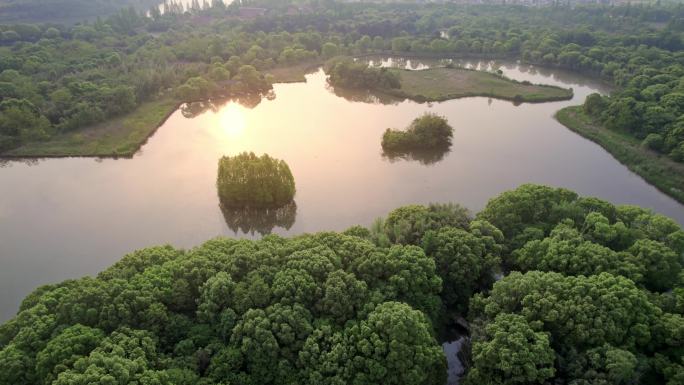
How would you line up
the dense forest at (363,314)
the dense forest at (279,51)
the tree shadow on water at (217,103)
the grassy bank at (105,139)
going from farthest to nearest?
the tree shadow on water at (217,103), the dense forest at (279,51), the grassy bank at (105,139), the dense forest at (363,314)

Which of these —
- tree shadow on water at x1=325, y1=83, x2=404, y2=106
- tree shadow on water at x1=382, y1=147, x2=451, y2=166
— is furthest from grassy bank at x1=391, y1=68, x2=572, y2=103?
tree shadow on water at x1=382, y1=147, x2=451, y2=166

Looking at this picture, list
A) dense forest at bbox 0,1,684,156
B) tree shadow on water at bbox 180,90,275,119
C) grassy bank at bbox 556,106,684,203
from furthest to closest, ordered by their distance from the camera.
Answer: tree shadow on water at bbox 180,90,275,119 < dense forest at bbox 0,1,684,156 < grassy bank at bbox 556,106,684,203

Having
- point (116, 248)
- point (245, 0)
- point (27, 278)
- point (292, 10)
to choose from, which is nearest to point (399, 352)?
point (116, 248)

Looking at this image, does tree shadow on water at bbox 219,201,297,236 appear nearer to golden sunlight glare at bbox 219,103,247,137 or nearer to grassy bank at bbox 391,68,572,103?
golden sunlight glare at bbox 219,103,247,137

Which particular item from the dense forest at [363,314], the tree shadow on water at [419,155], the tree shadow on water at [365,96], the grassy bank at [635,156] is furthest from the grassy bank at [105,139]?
the grassy bank at [635,156]

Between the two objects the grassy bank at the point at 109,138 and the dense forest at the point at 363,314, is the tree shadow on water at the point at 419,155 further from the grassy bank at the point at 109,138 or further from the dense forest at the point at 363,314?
the grassy bank at the point at 109,138

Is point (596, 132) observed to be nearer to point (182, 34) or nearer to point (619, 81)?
point (619, 81)
